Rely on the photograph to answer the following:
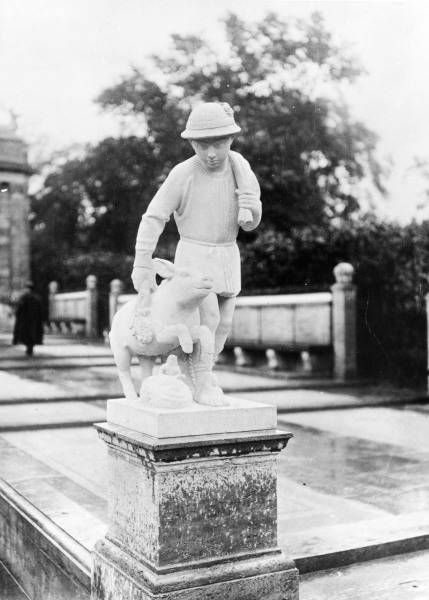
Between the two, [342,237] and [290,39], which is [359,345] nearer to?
[342,237]

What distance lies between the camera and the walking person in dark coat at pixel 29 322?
2011 centimetres

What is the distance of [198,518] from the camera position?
12.3 ft

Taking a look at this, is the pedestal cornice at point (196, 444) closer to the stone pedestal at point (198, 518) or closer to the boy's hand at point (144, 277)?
the stone pedestal at point (198, 518)

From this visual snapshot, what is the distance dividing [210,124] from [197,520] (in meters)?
2.01

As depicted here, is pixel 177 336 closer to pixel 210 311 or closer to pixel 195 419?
pixel 210 311

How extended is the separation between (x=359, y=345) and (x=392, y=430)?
5.30 meters

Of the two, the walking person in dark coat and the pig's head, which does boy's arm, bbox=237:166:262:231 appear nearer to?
the pig's head

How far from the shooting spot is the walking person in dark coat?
66.0ft

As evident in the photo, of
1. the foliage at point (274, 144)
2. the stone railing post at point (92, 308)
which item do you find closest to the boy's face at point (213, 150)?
the foliage at point (274, 144)

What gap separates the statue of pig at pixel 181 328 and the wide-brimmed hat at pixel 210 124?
0.70 meters

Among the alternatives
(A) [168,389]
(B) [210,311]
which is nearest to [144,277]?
(B) [210,311]

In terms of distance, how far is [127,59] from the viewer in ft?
87.0

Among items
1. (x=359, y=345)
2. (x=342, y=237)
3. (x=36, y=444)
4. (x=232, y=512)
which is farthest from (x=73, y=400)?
(x=342, y=237)

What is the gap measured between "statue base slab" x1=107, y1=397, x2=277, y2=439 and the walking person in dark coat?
16618mm
